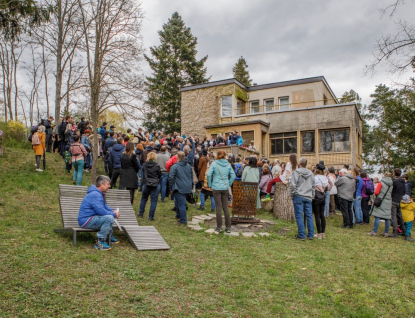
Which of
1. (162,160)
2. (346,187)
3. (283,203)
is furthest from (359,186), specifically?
(162,160)

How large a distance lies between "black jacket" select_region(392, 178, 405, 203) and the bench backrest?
7.73 meters

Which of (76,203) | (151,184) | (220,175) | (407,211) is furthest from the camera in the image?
(407,211)

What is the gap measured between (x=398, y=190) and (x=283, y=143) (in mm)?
19501

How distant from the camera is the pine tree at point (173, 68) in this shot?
3922 centimetres

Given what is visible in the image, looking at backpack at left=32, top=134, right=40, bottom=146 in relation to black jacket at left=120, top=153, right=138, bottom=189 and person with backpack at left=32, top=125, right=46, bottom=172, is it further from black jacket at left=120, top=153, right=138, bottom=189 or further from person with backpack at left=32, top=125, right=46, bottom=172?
black jacket at left=120, top=153, right=138, bottom=189

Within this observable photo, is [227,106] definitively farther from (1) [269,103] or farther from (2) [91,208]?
(2) [91,208]

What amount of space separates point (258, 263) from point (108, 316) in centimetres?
320

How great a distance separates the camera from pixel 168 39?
4175cm

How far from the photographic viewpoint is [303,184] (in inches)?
338

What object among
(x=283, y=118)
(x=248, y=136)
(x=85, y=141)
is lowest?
(x=85, y=141)

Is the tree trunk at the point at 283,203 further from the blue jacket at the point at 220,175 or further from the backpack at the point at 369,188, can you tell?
the backpack at the point at 369,188

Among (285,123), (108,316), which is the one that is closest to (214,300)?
(108,316)

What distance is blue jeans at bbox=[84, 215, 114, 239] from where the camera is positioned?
6.23 meters

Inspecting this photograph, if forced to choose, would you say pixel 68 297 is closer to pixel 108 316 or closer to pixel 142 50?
pixel 108 316
